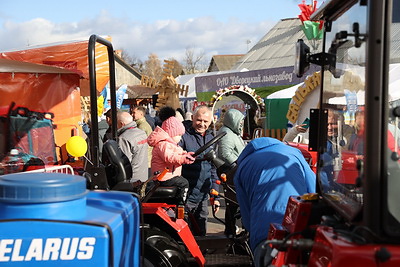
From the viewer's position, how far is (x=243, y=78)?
18.5m

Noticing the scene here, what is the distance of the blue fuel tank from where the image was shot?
6.59 feet

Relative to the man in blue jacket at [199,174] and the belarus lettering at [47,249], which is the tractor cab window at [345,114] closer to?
the belarus lettering at [47,249]

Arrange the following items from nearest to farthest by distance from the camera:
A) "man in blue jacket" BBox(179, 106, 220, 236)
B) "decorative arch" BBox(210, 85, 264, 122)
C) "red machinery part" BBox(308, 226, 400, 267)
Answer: "red machinery part" BBox(308, 226, 400, 267) → "man in blue jacket" BBox(179, 106, 220, 236) → "decorative arch" BBox(210, 85, 264, 122)

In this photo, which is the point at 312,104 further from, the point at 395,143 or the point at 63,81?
the point at 395,143

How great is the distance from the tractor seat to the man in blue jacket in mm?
928

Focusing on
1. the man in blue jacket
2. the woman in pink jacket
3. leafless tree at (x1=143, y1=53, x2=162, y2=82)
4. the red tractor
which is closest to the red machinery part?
the red tractor

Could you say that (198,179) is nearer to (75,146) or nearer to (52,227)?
(75,146)

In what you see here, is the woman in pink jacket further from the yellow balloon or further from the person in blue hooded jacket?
the person in blue hooded jacket

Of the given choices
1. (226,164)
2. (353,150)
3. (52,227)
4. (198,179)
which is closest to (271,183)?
(353,150)

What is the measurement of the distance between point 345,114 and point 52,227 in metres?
1.28

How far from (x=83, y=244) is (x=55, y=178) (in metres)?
0.35

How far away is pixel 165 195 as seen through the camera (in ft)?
15.9

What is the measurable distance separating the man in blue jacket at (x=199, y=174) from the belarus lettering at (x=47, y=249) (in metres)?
3.75

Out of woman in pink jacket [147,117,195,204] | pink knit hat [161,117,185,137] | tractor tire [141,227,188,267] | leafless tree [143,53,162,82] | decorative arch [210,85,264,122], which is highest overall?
leafless tree [143,53,162,82]
